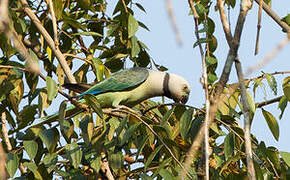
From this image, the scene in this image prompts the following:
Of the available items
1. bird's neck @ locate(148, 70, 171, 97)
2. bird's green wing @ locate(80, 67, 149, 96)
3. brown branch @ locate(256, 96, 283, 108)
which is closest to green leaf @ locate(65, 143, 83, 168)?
brown branch @ locate(256, 96, 283, 108)

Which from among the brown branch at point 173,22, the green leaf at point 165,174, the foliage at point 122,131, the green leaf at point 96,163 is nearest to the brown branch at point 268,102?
the foliage at point 122,131

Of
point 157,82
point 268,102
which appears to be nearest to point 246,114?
point 268,102

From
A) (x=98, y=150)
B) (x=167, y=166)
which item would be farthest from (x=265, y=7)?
(x=98, y=150)

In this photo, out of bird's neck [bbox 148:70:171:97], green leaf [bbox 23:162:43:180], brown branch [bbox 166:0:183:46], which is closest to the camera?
brown branch [bbox 166:0:183:46]

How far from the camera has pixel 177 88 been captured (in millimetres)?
4211

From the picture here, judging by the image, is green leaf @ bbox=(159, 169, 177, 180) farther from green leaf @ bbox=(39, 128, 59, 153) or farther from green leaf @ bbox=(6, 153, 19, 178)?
green leaf @ bbox=(6, 153, 19, 178)

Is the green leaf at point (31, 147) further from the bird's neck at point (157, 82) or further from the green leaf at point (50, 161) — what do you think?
the bird's neck at point (157, 82)

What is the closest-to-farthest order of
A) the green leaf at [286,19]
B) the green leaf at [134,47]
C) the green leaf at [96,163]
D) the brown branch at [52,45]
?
1. the green leaf at [96,163]
2. the green leaf at [286,19]
3. the brown branch at [52,45]
4. the green leaf at [134,47]

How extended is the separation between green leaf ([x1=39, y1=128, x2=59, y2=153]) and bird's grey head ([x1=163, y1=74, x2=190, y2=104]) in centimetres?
154

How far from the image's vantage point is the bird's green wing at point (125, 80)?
3967 millimetres

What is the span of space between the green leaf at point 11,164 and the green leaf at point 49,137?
17cm

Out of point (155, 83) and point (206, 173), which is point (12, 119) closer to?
point (155, 83)

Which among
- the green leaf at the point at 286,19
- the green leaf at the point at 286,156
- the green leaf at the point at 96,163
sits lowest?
the green leaf at the point at 286,156

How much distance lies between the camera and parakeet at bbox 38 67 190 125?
13.3ft
